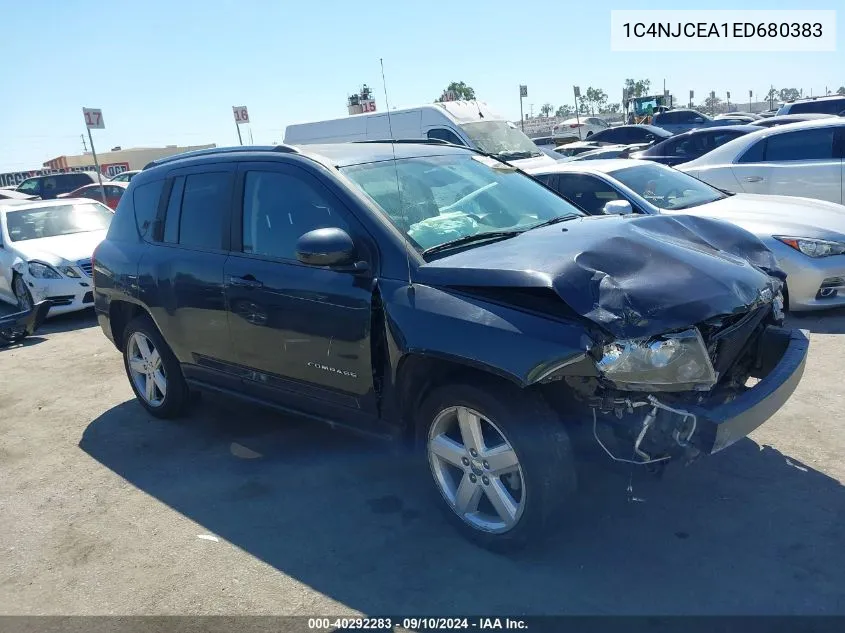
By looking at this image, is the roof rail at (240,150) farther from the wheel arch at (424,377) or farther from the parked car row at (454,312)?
the wheel arch at (424,377)

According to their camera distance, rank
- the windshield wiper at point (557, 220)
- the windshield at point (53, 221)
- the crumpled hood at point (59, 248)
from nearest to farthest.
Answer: the windshield wiper at point (557, 220)
the crumpled hood at point (59, 248)
the windshield at point (53, 221)

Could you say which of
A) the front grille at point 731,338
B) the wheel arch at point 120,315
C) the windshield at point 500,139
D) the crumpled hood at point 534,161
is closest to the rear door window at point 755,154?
the crumpled hood at point 534,161

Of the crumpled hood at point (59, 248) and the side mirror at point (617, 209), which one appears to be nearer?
the side mirror at point (617, 209)

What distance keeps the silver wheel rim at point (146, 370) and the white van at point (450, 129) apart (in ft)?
25.5

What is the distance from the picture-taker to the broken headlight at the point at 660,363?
2.97 meters

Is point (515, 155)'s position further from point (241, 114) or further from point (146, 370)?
point (146, 370)

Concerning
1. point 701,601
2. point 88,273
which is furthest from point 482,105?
point 701,601

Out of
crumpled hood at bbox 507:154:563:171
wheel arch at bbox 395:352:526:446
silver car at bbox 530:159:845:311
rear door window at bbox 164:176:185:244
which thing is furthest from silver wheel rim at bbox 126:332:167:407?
crumpled hood at bbox 507:154:563:171

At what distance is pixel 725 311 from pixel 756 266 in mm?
776

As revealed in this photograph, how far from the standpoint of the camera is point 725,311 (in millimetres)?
3201

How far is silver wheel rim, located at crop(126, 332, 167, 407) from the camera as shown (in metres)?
5.45

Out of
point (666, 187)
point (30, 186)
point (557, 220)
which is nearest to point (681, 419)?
point (557, 220)

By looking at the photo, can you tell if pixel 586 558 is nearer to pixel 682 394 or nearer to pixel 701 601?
pixel 701 601

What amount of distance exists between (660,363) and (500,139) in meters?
11.5
